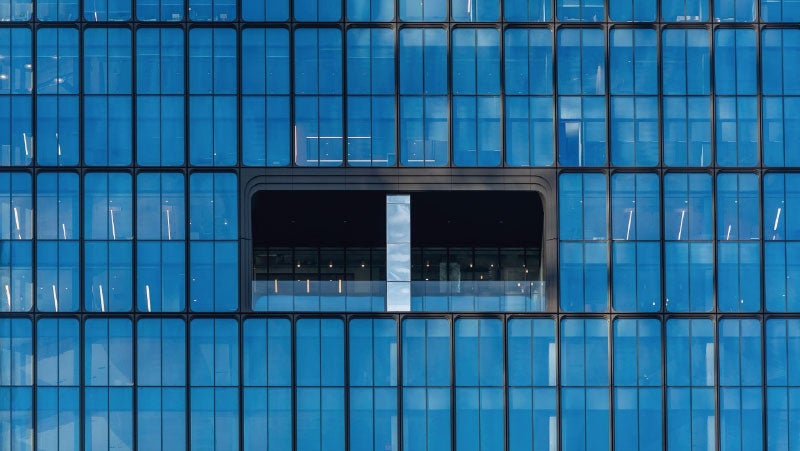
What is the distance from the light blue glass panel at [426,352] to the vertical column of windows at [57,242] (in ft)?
43.2

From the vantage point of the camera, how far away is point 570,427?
1335 inches

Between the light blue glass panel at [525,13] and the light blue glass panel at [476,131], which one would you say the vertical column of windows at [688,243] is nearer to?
the light blue glass panel at [476,131]

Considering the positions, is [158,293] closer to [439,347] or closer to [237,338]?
[237,338]

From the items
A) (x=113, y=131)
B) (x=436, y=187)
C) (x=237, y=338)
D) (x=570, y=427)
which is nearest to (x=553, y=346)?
(x=570, y=427)

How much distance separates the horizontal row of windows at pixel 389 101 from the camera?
34094 mm

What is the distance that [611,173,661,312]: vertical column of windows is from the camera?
3409cm

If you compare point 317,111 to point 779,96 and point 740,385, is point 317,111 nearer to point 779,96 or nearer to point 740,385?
point 779,96

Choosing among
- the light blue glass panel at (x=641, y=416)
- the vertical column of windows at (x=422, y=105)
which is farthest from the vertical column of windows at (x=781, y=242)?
the vertical column of windows at (x=422, y=105)

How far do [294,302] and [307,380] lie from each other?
10.2 feet

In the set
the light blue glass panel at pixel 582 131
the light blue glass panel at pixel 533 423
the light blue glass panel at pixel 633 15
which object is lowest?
the light blue glass panel at pixel 533 423

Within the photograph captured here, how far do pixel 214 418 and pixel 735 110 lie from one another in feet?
78.9

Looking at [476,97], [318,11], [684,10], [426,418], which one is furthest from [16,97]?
[684,10]

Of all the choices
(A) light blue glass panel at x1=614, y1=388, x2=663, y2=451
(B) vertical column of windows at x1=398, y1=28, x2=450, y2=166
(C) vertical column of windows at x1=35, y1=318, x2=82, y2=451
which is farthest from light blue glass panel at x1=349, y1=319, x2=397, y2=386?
(C) vertical column of windows at x1=35, y1=318, x2=82, y2=451

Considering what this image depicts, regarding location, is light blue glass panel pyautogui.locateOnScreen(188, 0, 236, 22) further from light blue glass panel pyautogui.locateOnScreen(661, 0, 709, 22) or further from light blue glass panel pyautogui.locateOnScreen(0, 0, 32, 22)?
light blue glass panel pyautogui.locateOnScreen(661, 0, 709, 22)
